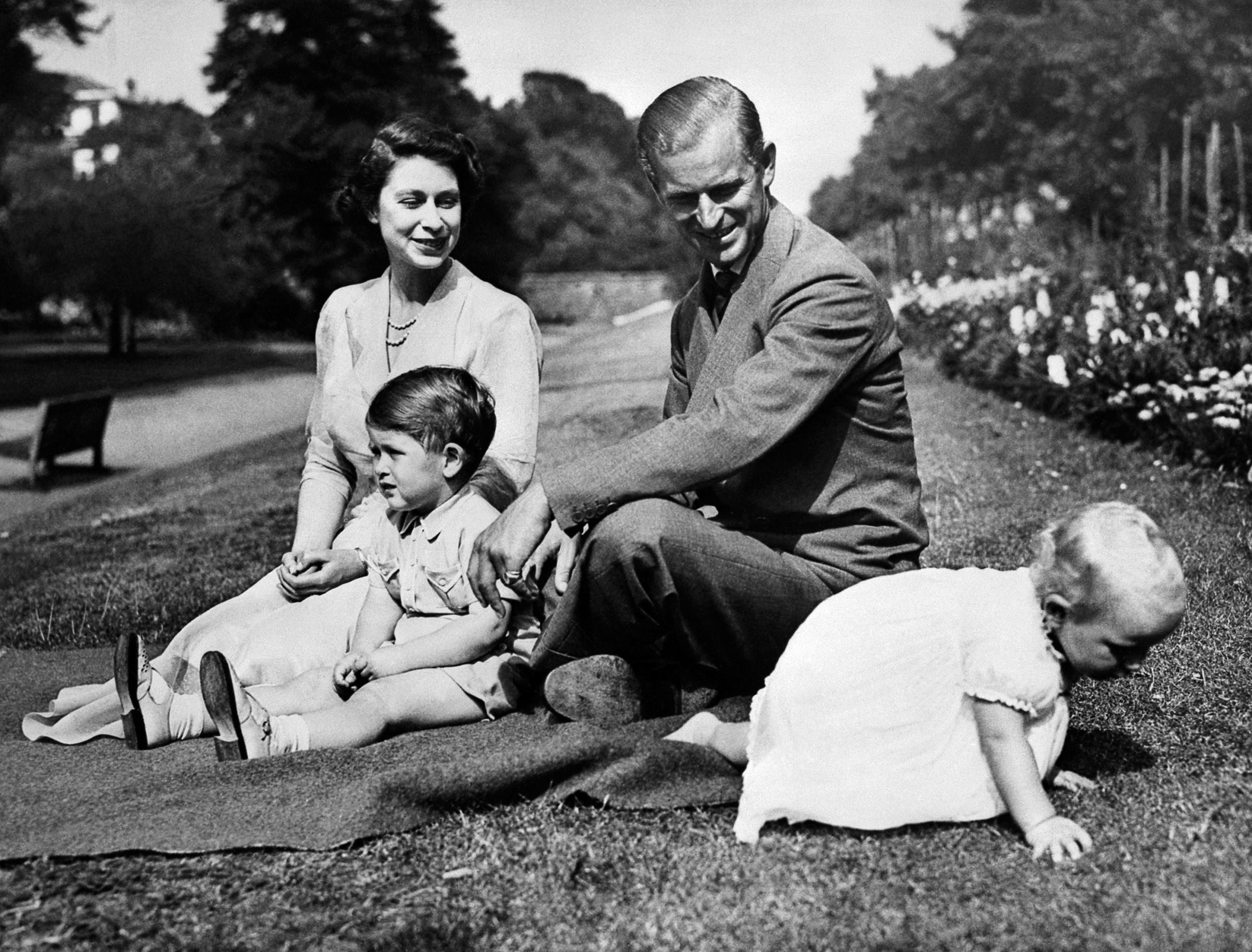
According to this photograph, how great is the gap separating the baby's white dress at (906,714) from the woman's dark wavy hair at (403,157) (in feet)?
6.96

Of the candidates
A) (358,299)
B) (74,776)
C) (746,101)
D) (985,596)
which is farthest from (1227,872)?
(358,299)

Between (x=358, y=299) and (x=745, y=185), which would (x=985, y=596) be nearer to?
(x=745, y=185)

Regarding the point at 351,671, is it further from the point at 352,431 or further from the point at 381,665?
the point at 352,431

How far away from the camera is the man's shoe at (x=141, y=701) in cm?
355

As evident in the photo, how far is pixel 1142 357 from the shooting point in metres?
8.29

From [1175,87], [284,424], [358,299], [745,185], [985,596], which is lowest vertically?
[284,424]

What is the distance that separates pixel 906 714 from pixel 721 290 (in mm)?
1194

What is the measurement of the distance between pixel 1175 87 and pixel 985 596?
1189 inches

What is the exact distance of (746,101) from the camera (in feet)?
10.7

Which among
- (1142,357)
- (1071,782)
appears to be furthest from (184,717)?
(1142,357)

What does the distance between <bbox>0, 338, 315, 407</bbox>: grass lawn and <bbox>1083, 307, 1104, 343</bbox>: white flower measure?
51.6 ft

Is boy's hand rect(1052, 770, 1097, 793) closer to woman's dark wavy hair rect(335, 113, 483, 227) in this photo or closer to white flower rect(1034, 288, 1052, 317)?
woman's dark wavy hair rect(335, 113, 483, 227)

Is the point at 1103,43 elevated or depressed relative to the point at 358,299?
elevated

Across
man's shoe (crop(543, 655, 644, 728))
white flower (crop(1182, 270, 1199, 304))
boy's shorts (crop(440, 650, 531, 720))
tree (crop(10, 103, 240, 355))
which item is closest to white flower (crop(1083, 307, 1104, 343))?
white flower (crop(1182, 270, 1199, 304))
